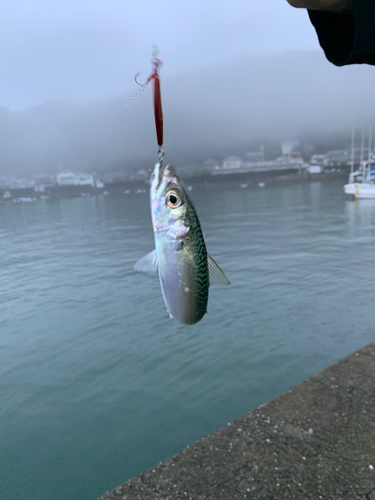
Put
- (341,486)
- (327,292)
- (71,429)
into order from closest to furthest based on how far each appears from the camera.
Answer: (341,486) < (71,429) < (327,292)

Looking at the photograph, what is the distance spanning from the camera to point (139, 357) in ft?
30.7

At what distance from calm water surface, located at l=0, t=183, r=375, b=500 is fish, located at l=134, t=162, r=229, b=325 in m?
5.02

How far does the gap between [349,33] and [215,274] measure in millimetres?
1048

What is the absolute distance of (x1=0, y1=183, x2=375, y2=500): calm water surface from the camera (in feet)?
20.1

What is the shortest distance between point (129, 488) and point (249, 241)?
2368 cm

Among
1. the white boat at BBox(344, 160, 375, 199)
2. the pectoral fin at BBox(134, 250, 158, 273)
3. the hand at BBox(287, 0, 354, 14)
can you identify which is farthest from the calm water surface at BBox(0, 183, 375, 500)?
A: the white boat at BBox(344, 160, 375, 199)

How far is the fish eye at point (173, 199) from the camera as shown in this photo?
1533 mm

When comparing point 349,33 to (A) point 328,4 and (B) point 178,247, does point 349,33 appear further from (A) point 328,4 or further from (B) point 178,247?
(B) point 178,247

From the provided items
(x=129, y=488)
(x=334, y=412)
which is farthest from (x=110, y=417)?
(x=334, y=412)

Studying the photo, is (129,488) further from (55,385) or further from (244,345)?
(244,345)

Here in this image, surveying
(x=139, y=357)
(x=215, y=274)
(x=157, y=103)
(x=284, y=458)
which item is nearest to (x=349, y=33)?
(x=157, y=103)

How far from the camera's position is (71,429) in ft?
22.1

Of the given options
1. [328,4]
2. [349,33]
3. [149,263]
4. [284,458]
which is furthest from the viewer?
[284,458]

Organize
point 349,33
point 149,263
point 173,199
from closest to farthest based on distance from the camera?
point 349,33 → point 173,199 → point 149,263
